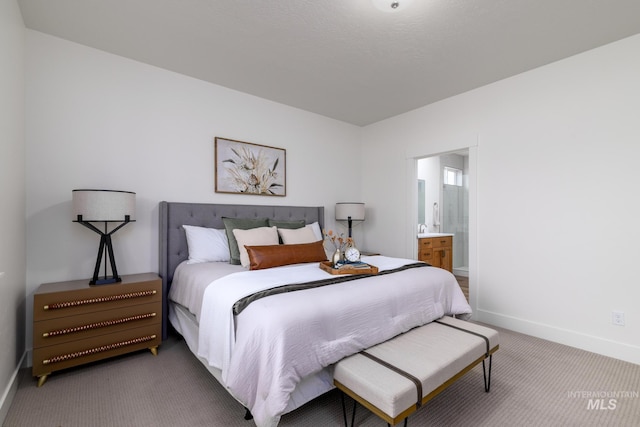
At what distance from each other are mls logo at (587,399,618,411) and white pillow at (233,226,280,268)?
2.60 m

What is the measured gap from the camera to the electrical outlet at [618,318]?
2490 millimetres

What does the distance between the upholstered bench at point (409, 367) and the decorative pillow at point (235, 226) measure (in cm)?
156

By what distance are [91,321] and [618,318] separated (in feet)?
14.0

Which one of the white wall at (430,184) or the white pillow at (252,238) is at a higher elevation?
the white wall at (430,184)

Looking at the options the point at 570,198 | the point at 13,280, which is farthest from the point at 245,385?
the point at 570,198

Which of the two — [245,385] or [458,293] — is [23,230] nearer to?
[245,385]

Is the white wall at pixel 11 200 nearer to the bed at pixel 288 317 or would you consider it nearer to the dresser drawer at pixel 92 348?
the dresser drawer at pixel 92 348

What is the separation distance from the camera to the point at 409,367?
157 cm

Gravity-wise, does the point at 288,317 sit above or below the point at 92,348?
above

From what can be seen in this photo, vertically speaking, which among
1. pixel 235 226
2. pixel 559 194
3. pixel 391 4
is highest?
pixel 391 4

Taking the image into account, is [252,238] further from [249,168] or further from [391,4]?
[391,4]

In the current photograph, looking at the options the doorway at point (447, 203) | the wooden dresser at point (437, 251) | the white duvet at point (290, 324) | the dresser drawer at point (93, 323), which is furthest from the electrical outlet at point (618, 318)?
the dresser drawer at point (93, 323)

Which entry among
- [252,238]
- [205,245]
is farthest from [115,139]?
[252,238]

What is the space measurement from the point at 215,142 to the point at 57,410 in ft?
8.45
